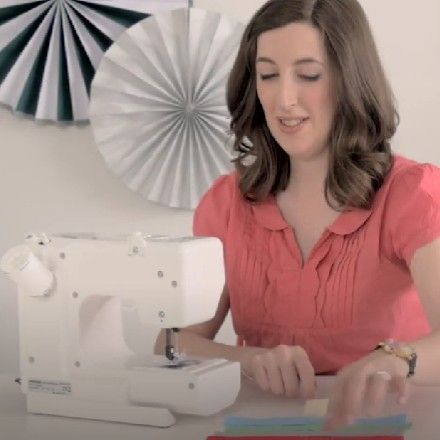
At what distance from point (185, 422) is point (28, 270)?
0.31m

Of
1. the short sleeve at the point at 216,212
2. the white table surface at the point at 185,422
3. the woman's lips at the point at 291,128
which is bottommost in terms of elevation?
the white table surface at the point at 185,422

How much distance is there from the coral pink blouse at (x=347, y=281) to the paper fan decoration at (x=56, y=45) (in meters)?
1.07

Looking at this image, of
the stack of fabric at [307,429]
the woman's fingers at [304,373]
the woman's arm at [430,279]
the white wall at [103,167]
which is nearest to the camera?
the stack of fabric at [307,429]

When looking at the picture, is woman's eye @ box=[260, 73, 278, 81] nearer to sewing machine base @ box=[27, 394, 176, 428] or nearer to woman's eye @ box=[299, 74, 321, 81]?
woman's eye @ box=[299, 74, 321, 81]

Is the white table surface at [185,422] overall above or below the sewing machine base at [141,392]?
below

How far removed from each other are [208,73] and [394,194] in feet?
3.50

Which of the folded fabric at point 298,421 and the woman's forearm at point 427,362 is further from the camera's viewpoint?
the woman's forearm at point 427,362

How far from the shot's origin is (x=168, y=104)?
275 centimetres

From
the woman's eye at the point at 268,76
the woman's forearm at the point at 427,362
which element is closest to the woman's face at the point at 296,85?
the woman's eye at the point at 268,76

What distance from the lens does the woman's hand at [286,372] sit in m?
1.42

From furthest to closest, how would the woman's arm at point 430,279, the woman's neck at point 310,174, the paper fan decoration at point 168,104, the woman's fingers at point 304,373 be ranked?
the paper fan decoration at point 168,104 → the woman's neck at point 310,174 → the woman's arm at point 430,279 → the woman's fingers at point 304,373

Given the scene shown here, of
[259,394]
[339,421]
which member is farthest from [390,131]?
[339,421]

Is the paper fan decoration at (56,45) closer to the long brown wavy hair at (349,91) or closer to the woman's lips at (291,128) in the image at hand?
the long brown wavy hair at (349,91)

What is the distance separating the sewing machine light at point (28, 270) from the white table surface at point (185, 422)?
7.2 inches
